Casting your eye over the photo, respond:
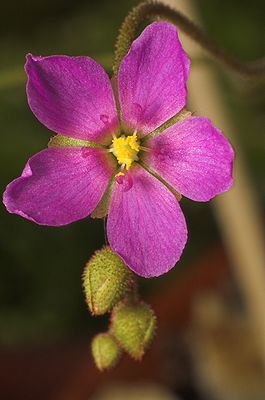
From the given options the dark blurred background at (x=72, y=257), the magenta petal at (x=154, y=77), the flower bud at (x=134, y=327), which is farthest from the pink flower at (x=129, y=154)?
the dark blurred background at (x=72, y=257)

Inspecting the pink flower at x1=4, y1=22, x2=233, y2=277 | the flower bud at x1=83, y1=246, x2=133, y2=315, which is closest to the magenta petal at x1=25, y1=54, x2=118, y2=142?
the pink flower at x1=4, y1=22, x2=233, y2=277

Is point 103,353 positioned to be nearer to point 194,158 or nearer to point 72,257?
point 194,158

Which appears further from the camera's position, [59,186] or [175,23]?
[175,23]

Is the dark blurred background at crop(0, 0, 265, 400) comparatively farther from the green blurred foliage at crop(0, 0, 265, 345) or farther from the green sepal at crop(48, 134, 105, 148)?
the green sepal at crop(48, 134, 105, 148)

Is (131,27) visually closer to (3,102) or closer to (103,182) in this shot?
(103,182)

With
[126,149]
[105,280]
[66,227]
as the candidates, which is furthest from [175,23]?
[66,227]

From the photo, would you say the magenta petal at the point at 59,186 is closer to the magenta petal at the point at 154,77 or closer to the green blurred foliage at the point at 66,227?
the magenta petal at the point at 154,77
